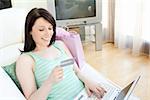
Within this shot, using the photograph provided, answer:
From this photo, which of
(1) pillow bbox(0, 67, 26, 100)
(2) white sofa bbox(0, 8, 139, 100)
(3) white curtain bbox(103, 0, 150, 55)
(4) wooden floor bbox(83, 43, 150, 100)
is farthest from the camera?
(3) white curtain bbox(103, 0, 150, 55)

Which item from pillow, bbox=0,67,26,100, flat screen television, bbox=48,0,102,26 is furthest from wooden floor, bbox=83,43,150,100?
pillow, bbox=0,67,26,100

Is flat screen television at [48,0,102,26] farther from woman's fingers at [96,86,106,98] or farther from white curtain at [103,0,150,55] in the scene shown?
woman's fingers at [96,86,106,98]

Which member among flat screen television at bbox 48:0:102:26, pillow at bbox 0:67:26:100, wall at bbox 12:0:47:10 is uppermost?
wall at bbox 12:0:47:10

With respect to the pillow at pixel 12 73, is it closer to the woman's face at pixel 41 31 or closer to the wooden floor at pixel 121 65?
the woman's face at pixel 41 31

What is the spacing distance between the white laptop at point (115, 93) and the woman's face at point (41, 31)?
0.36m

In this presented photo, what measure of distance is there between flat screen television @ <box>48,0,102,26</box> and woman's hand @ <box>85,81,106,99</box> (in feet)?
5.57

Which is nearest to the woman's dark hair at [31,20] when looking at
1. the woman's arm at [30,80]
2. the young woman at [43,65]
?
the young woman at [43,65]

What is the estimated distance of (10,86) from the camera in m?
1.18

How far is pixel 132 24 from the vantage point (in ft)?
10.2

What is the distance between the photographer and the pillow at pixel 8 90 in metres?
1.08

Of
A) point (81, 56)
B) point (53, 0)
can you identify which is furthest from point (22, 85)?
point (53, 0)

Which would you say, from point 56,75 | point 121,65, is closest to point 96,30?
point 121,65

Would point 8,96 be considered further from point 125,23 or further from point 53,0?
point 125,23

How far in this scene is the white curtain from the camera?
2.95m
